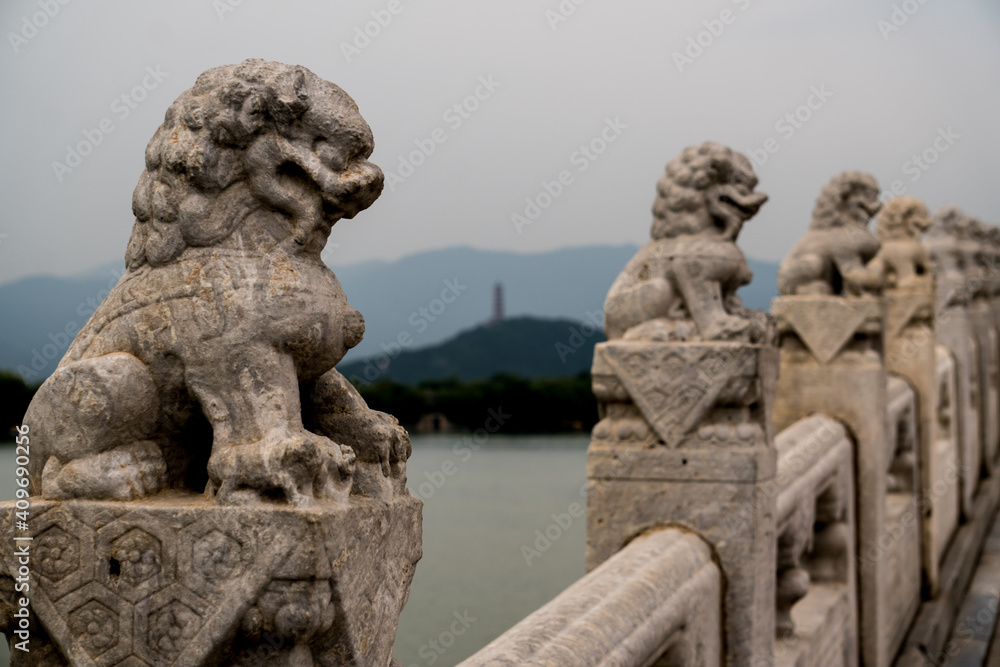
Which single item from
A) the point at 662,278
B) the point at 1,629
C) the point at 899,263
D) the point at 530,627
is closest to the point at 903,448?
the point at 899,263

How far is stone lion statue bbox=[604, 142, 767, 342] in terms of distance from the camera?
4.83 meters

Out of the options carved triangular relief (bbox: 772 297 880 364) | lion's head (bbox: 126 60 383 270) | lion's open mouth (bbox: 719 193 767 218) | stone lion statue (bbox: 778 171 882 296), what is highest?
lion's head (bbox: 126 60 383 270)

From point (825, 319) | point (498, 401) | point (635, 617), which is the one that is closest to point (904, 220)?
point (825, 319)

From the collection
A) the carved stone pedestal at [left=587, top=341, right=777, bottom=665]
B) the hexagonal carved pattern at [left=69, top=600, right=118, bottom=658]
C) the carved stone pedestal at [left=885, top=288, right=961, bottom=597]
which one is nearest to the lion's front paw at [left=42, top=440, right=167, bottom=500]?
the hexagonal carved pattern at [left=69, top=600, right=118, bottom=658]

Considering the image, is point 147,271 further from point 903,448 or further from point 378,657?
point 903,448

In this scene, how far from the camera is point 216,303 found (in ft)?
6.74

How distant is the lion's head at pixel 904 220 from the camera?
10.5 metres

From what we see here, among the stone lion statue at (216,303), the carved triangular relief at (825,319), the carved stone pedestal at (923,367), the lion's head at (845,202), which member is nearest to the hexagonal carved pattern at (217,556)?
the stone lion statue at (216,303)

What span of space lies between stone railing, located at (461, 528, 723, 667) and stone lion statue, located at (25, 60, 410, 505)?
3.78 feet

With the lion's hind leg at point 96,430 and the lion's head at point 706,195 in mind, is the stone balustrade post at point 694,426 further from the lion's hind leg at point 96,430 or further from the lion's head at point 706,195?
the lion's hind leg at point 96,430

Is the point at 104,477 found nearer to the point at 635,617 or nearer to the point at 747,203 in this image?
the point at 635,617

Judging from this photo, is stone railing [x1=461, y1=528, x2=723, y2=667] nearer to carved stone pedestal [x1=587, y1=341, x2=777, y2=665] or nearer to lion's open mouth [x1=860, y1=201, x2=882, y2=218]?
carved stone pedestal [x1=587, y1=341, x2=777, y2=665]

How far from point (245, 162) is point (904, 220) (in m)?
9.57

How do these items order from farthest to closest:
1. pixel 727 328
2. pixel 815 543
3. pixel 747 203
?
1. pixel 815 543
2. pixel 747 203
3. pixel 727 328
